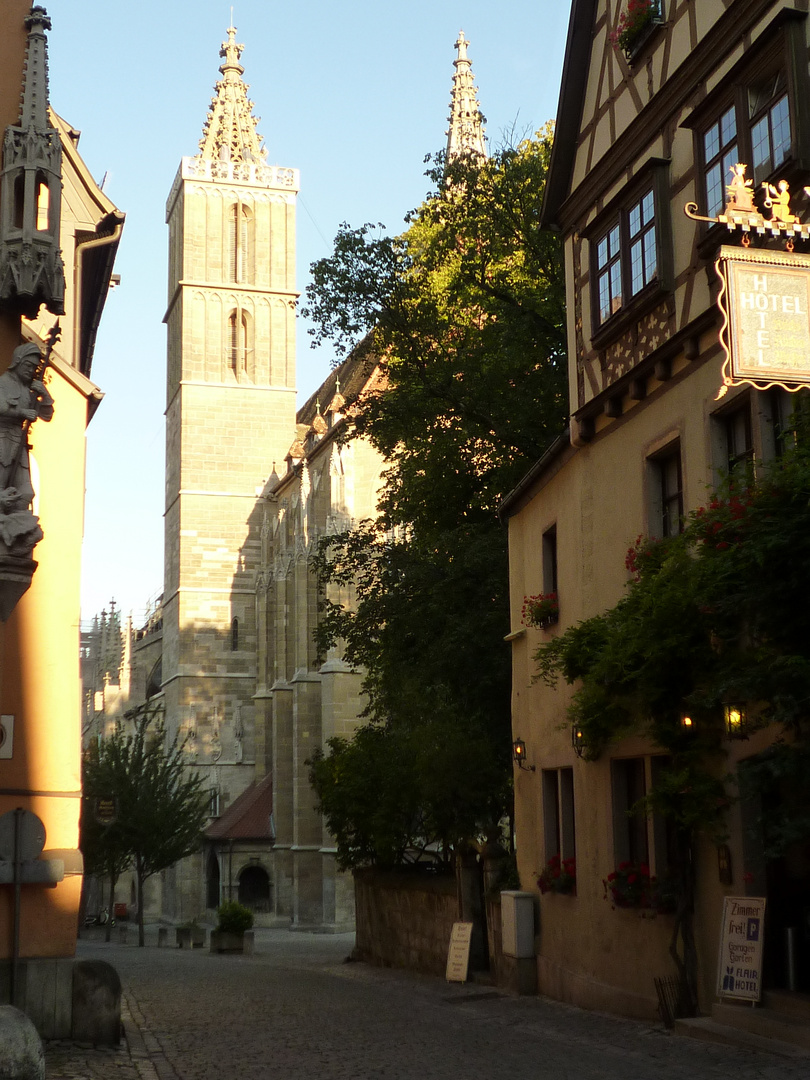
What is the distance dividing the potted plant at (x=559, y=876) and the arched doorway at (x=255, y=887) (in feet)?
124

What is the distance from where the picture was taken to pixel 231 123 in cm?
6600

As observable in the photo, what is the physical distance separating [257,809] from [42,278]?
45136 mm

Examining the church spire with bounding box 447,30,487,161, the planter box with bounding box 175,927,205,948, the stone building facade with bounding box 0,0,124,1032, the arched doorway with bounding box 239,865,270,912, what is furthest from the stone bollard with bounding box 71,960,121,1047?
the church spire with bounding box 447,30,487,161

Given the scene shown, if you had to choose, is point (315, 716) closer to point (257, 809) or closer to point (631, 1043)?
point (257, 809)

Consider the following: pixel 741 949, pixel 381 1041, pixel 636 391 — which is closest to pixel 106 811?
pixel 381 1041

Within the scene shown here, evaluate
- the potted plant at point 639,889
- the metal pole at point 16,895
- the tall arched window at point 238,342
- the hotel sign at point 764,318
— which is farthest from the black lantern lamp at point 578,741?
the tall arched window at point 238,342

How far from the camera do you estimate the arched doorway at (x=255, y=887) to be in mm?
51844

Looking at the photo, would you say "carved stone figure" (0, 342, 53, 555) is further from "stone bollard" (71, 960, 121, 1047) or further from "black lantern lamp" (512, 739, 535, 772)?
"black lantern lamp" (512, 739, 535, 772)

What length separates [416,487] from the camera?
2330cm

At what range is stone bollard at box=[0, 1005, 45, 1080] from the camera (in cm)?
696

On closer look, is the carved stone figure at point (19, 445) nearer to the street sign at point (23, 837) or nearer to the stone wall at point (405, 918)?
the street sign at point (23, 837)

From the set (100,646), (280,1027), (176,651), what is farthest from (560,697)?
(100,646)

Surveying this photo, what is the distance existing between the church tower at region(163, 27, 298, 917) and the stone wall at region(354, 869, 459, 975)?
109 ft

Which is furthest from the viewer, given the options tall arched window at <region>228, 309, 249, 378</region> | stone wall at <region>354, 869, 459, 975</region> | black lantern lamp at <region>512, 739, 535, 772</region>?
tall arched window at <region>228, 309, 249, 378</region>
